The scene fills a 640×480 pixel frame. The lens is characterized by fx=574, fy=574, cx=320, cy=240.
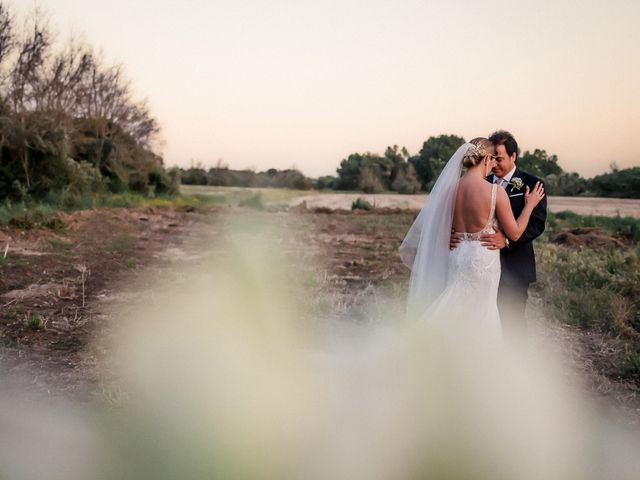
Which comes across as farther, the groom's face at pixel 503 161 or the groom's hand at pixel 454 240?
the groom's face at pixel 503 161

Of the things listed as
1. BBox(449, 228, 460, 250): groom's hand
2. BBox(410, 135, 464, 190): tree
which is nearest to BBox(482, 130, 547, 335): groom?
BBox(449, 228, 460, 250): groom's hand

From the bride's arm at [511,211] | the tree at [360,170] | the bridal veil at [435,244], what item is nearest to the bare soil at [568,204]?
the tree at [360,170]

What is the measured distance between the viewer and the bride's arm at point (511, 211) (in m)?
4.23

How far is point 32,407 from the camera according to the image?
14.4 ft

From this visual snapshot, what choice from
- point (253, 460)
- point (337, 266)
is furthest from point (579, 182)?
point (253, 460)

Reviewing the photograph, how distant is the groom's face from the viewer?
15.6ft

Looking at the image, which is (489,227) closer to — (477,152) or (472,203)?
(472,203)

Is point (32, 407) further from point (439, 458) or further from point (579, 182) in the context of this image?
point (579, 182)

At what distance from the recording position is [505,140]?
15.6ft

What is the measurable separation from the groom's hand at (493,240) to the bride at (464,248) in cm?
3

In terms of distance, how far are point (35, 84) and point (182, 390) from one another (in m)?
27.1

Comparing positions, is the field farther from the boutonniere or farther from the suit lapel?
the boutonniere

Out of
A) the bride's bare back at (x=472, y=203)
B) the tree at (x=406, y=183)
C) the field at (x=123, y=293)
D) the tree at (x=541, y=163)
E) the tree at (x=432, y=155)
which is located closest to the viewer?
the bride's bare back at (x=472, y=203)

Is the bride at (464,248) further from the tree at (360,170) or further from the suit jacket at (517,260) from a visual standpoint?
the tree at (360,170)
